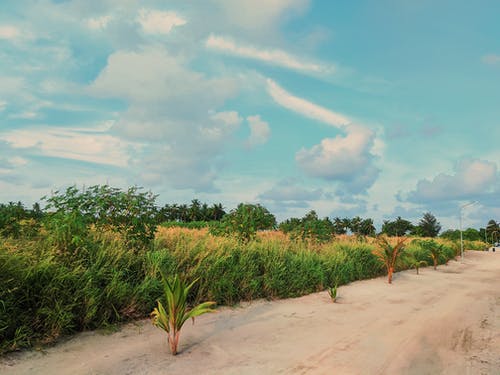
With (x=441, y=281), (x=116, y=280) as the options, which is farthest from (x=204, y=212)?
(x=116, y=280)

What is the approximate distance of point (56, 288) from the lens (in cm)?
520

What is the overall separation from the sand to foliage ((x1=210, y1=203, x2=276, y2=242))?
3.23 m

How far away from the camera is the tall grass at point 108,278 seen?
503 centimetres

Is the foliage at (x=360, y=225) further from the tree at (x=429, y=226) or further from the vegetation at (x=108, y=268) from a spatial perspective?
the vegetation at (x=108, y=268)

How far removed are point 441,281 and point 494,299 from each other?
316 centimetres

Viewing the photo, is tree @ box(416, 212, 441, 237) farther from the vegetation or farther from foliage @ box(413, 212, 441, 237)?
the vegetation

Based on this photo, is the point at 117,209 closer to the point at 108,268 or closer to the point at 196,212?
the point at 108,268

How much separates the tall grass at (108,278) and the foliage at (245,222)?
1.71 m

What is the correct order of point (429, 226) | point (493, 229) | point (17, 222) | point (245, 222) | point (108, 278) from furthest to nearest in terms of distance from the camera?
point (493, 229), point (429, 226), point (245, 222), point (17, 222), point (108, 278)

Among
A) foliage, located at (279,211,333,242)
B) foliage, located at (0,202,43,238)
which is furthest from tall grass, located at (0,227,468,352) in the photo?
foliage, located at (279,211,333,242)

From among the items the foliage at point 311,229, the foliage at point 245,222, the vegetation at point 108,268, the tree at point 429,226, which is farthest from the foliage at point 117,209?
the tree at point 429,226

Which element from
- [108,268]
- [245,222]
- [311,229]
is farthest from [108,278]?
[311,229]

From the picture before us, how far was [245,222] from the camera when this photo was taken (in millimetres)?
11422

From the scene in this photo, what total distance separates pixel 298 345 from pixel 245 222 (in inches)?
243
